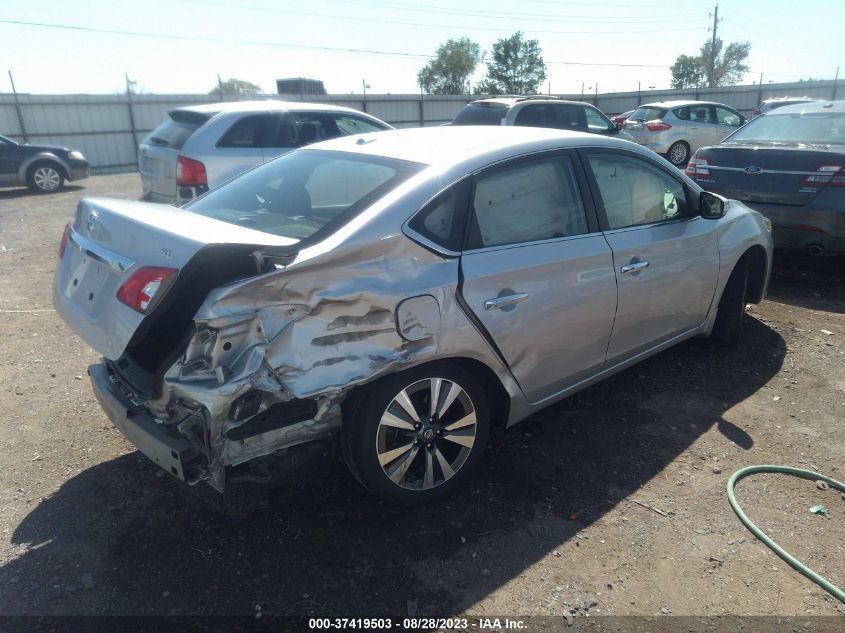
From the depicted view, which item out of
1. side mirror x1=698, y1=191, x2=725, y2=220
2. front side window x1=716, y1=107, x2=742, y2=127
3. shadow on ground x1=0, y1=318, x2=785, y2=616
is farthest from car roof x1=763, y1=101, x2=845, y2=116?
front side window x1=716, y1=107, x2=742, y2=127

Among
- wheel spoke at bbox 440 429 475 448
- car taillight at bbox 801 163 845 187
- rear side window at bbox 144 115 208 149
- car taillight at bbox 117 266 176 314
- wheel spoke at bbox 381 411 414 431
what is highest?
rear side window at bbox 144 115 208 149

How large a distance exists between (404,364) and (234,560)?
1.12 m

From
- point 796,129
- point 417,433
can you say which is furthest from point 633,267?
point 796,129

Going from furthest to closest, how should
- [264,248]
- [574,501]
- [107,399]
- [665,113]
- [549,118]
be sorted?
[665,113], [549,118], [574,501], [107,399], [264,248]

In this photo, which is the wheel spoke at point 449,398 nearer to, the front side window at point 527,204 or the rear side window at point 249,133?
the front side window at point 527,204

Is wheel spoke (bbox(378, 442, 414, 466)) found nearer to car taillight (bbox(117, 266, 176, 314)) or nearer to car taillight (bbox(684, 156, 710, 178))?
car taillight (bbox(117, 266, 176, 314))

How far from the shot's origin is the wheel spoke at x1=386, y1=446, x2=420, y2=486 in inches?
115

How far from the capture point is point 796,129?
6754 mm

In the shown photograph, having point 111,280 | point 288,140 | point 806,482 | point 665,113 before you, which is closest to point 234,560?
point 111,280

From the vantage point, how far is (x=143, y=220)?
2.80 meters

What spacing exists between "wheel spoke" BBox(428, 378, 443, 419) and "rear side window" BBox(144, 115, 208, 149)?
18.8 ft

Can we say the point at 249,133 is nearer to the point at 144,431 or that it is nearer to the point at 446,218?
the point at 446,218

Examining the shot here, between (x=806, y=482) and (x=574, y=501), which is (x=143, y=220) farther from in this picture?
(x=806, y=482)

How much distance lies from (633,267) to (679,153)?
1453cm
